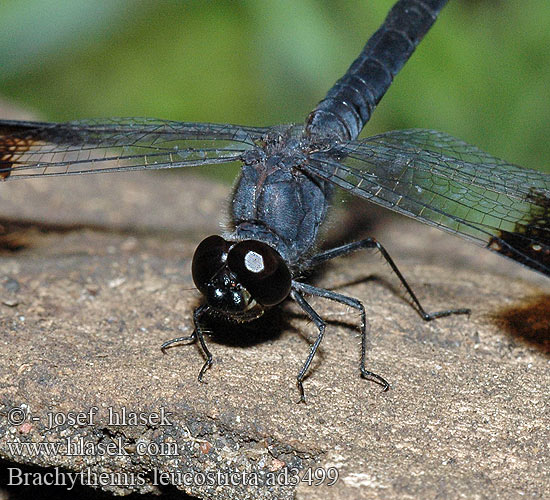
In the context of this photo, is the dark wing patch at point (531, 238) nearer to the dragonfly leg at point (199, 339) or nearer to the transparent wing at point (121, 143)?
the dragonfly leg at point (199, 339)

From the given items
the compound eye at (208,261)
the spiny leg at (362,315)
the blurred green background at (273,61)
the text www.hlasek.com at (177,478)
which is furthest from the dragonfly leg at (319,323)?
the blurred green background at (273,61)

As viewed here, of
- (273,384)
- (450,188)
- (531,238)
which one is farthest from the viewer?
(450,188)

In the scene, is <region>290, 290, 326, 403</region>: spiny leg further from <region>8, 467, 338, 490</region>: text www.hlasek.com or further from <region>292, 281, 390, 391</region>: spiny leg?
<region>8, 467, 338, 490</region>: text www.hlasek.com

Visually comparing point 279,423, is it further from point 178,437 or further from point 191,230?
point 191,230

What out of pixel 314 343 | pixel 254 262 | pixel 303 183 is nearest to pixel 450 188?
pixel 303 183

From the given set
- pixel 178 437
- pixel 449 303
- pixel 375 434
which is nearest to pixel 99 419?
pixel 178 437

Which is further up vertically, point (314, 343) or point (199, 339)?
point (314, 343)

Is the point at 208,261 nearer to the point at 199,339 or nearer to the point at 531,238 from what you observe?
the point at 199,339
